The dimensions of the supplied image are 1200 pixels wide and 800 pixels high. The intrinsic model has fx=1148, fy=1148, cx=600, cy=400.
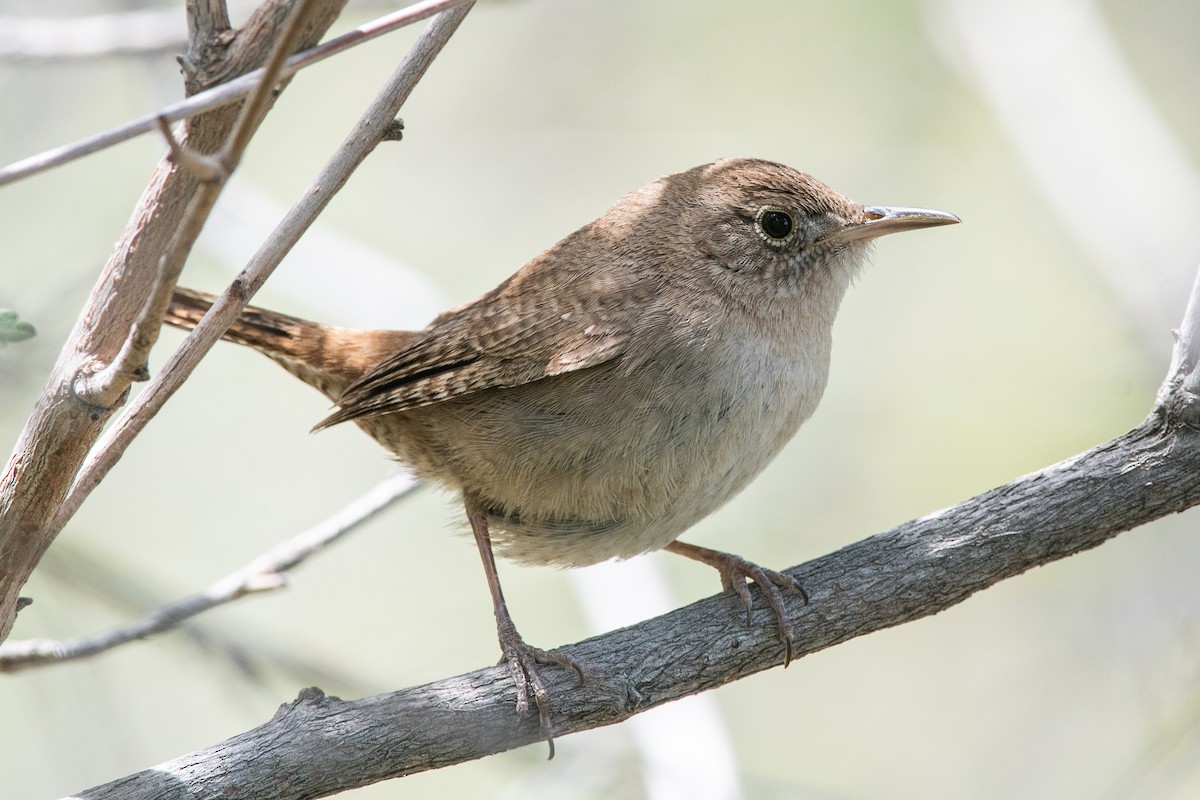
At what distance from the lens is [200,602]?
2.96 metres

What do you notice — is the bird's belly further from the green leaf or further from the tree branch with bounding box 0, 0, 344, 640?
the green leaf

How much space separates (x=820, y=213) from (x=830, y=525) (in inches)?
107

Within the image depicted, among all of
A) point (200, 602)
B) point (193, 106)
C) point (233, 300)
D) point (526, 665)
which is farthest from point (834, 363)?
point (193, 106)

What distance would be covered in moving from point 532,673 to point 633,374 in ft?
2.84

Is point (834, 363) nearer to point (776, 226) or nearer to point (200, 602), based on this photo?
point (776, 226)

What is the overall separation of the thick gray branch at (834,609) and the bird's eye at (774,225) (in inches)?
39.3

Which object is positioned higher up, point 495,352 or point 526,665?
point 495,352

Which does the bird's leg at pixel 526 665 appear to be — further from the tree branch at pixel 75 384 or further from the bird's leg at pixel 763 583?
the tree branch at pixel 75 384

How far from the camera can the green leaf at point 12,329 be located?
1.94 m

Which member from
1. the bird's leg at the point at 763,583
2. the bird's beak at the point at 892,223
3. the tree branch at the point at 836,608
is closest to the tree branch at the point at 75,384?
the tree branch at the point at 836,608

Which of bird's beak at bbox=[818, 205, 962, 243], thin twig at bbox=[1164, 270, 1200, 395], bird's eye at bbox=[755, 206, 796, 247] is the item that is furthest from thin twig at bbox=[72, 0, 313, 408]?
thin twig at bbox=[1164, 270, 1200, 395]

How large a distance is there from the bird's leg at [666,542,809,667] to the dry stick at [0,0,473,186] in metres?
1.82

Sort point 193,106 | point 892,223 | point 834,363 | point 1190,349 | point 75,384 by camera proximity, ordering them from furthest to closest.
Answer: point 834,363 < point 892,223 < point 1190,349 < point 75,384 < point 193,106

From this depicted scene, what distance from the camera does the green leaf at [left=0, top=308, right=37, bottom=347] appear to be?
1944 mm
